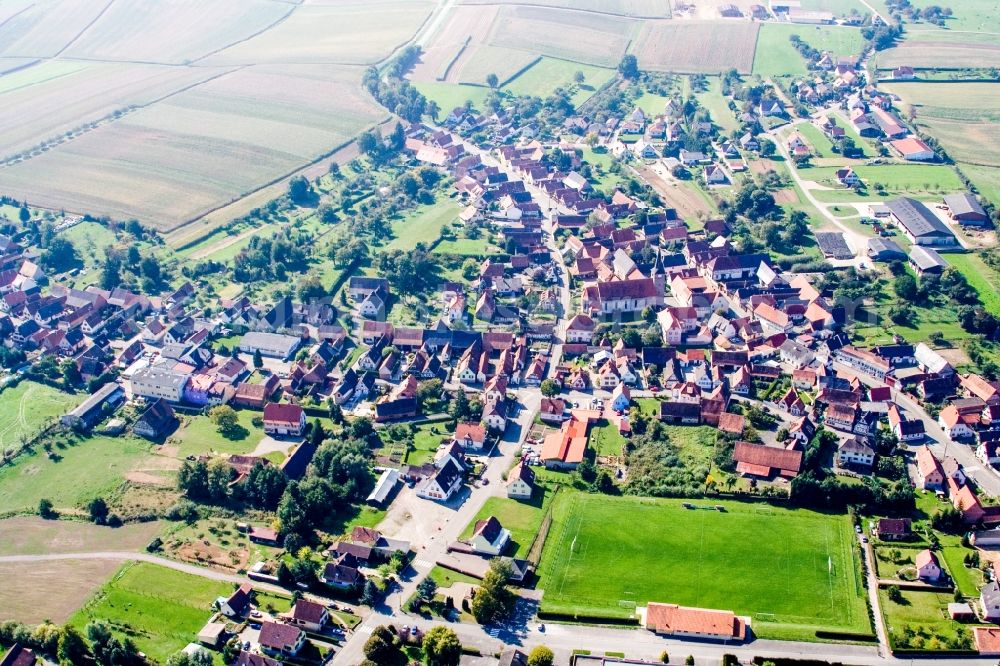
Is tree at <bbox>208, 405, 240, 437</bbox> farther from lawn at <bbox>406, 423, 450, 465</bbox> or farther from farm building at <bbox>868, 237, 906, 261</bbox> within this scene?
farm building at <bbox>868, 237, 906, 261</bbox>

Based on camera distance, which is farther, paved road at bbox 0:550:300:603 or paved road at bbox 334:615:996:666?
paved road at bbox 0:550:300:603

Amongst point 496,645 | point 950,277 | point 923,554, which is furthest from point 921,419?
point 496,645

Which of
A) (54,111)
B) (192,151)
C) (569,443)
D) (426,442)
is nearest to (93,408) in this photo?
(426,442)

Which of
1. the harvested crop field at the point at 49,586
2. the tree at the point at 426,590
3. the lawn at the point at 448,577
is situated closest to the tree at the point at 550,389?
the lawn at the point at 448,577

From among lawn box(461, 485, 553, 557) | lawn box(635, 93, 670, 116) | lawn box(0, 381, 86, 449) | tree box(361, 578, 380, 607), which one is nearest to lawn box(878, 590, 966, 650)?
lawn box(461, 485, 553, 557)

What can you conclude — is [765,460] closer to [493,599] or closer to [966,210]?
[493,599]

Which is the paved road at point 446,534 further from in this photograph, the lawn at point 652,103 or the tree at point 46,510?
the lawn at point 652,103

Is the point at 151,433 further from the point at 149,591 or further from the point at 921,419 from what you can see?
the point at 921,419
